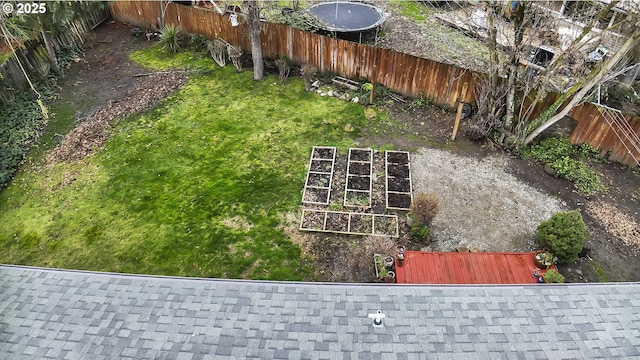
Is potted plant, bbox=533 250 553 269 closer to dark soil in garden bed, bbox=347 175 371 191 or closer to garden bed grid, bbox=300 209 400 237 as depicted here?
garden bed grid, bbox=300 209 400 237

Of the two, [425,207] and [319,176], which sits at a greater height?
[425,207]

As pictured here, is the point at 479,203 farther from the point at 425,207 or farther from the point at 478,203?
the point at 425,207

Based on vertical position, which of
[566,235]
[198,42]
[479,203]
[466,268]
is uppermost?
[198,42]

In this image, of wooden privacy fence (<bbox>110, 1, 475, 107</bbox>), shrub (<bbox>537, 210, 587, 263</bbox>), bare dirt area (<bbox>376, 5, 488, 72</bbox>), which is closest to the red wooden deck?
shrub (<bbox>537, 210, 587, 263</bbox>)

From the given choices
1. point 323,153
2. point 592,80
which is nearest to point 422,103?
point 323,153

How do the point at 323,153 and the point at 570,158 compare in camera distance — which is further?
the point at 323,153

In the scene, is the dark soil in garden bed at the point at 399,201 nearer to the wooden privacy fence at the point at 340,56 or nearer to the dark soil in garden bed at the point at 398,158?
the dark soil in garden bed at the point at 398,158

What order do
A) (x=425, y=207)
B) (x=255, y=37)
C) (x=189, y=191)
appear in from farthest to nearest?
(x=255, y=37) → (x=189, y=191) → (x=425, y=207)

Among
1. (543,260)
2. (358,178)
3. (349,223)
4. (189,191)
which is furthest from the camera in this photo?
(358,178)
